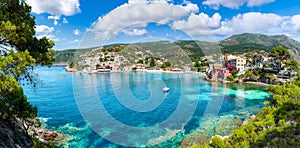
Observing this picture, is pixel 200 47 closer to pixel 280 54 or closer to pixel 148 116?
pixel 280 54

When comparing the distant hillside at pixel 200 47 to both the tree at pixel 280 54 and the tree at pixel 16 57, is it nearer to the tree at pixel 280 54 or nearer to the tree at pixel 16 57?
the tree at pixel 280 54

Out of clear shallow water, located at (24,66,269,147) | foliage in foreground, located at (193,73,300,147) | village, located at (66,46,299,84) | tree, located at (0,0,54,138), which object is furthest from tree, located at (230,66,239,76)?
tree, located at (0,0,54,138)

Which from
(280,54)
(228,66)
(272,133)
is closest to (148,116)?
(272,133)

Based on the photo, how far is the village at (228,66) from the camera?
38.4 metres

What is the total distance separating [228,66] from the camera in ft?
155

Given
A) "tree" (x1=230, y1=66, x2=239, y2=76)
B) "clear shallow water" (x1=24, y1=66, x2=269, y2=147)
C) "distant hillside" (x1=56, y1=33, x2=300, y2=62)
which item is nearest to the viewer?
"clear shallow water" (x1=24, y1=66, x2=269, y2=147)

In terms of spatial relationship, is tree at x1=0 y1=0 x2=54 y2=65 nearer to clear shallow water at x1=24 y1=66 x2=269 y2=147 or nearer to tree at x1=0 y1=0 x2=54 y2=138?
tree at x1=0 y1=0 x2=54 y2=138

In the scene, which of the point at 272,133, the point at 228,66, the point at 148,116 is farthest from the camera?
the point at 228,66

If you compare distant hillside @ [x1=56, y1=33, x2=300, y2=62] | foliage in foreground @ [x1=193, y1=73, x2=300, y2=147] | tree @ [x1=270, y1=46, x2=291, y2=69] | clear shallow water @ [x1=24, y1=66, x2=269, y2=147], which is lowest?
clear shallow water @ [x1=24, y1=66, x2=269, y2=147]

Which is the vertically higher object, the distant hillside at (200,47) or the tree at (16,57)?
the distant hillside at (200,47)

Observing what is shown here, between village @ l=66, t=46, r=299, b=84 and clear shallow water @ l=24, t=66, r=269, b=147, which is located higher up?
village @ l=66, t=46, r=299, b=84

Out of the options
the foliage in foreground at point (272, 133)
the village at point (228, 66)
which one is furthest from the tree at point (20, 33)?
the village at point (228, 66)

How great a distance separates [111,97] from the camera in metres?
28.3

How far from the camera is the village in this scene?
38406mm
